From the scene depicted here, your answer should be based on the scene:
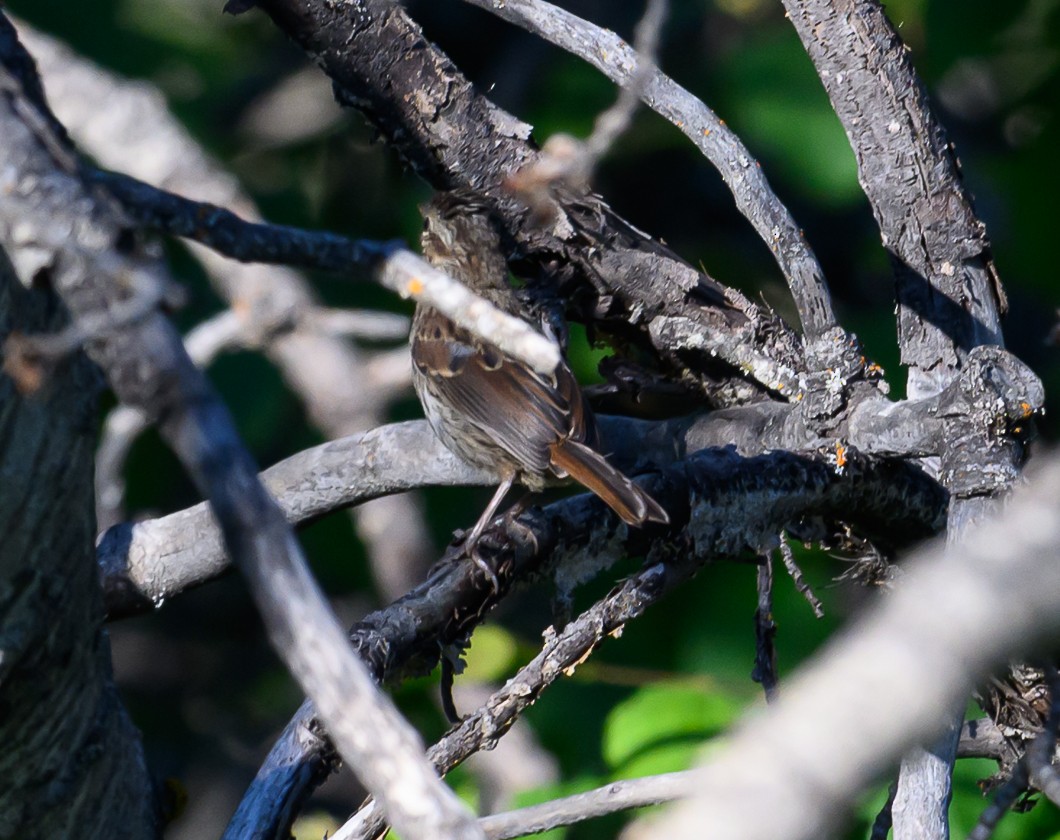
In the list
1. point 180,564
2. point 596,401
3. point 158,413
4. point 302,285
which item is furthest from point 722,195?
point 158,413

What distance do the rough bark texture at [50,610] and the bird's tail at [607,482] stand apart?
3.14ft

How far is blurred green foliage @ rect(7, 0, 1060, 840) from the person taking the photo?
11.8ft

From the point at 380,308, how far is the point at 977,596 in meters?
4.24

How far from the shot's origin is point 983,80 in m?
6.19

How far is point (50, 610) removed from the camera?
1410 mm

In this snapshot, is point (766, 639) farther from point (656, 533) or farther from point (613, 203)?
point (613, 203)

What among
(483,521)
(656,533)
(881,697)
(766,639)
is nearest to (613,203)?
(483,521)

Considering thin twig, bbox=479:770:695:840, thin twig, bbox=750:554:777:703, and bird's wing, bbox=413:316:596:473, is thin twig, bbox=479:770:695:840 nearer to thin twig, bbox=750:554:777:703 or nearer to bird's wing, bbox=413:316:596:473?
thin twig, bbox=750:554:777:703

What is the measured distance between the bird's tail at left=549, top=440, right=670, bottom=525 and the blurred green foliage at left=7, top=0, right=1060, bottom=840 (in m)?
0.73

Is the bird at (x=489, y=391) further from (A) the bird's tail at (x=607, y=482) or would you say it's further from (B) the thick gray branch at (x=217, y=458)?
(B) the thick gray branch at (x=217, y=458)

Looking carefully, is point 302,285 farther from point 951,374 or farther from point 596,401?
point 951,374

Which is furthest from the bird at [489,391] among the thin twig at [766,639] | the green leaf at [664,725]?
the green leaf at [664,725]

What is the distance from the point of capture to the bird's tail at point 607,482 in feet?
7.04

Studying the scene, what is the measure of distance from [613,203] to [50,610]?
4342 mm
